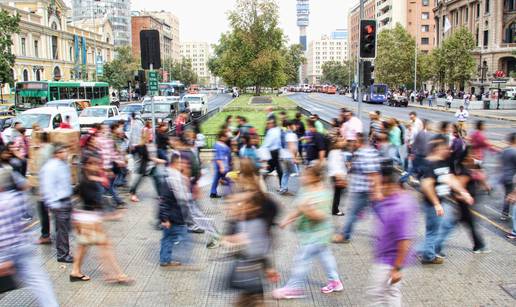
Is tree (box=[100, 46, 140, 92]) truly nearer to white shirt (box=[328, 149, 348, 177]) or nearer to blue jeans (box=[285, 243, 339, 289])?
white shirt (box=[328, 149, 348, 177])

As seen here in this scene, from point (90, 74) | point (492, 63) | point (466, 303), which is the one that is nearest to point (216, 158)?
point (466, 303)

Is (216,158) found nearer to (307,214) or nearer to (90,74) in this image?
(307,214)

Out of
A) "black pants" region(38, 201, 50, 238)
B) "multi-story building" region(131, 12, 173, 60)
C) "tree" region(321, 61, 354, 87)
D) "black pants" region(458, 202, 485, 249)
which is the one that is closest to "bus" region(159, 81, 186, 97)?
"tree" region(321, 61, 354, 87)

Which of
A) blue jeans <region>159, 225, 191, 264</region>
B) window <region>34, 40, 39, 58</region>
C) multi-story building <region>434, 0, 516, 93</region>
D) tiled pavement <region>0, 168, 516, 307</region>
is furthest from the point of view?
multi-story building <region>434, 0, 516, 93</region>

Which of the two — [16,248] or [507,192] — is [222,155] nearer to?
[507,192]

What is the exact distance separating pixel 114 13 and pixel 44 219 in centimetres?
14377

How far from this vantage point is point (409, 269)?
7.48m

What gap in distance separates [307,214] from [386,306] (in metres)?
1.32

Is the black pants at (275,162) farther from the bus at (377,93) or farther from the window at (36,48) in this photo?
the window at (36,48)

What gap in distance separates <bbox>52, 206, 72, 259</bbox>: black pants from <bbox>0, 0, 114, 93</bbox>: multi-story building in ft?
197

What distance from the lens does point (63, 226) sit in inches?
301

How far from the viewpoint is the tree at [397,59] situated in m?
71.2

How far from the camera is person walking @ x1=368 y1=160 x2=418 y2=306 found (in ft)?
17.1

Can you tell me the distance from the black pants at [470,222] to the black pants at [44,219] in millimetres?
6552
